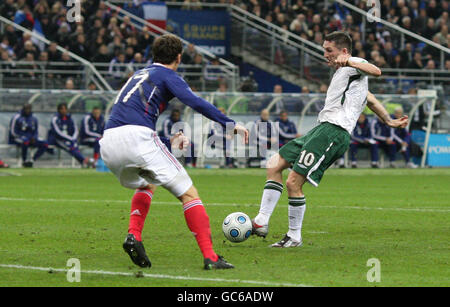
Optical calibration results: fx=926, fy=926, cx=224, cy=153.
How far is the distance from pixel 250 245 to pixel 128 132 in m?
2.56

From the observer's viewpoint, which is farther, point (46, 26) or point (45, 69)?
point (46, 26)

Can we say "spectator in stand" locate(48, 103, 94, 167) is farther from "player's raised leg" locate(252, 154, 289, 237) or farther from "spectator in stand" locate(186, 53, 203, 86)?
"player's raised leg" locate(252, 154, 289, 237)

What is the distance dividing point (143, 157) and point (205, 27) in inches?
1027

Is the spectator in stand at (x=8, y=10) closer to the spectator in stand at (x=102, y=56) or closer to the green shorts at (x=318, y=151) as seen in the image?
the spectator in stand at (x=102, y=56)

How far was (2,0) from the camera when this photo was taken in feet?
Result: 101

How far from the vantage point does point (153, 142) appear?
7.97m

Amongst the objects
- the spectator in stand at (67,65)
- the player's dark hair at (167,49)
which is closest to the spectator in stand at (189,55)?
the spectator in stand at (67,65)

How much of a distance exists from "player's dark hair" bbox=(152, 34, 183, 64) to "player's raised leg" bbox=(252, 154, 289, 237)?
2329 millimetres

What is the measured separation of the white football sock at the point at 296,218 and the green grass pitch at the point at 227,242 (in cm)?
19

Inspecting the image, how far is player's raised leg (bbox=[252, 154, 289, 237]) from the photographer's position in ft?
32.6

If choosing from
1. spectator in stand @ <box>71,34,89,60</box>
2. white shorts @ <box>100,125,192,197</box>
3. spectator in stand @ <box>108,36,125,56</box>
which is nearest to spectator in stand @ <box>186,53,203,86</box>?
spectator in stand @ <box>108,36,125,56</box>

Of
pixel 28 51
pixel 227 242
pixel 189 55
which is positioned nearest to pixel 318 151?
pixel 227 242

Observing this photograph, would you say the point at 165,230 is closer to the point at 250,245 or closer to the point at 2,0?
the point at 250,245
